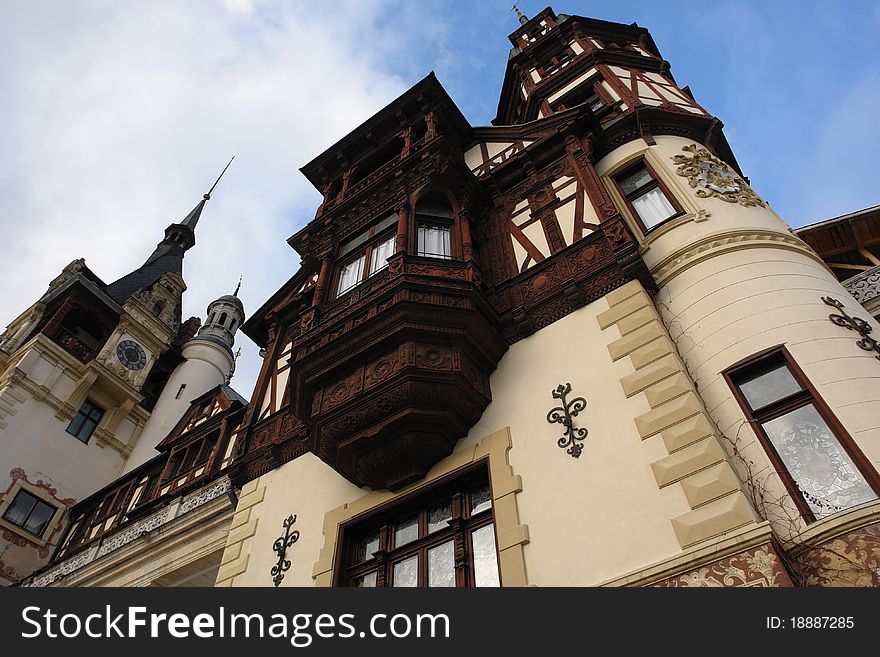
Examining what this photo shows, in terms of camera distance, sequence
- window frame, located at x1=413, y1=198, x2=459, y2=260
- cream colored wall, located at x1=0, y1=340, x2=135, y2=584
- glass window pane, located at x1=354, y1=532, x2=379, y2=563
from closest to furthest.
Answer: glass window pane, located at x1=354, y1=532, x2=379, y2=563, window frame, located at x1=413, y1=198, x2=459, y2=260, cream colored wall, located at x1=0, y1=340, x2=135, y2=584

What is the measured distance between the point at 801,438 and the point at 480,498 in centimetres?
363

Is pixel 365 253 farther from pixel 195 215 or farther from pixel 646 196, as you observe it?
pixel 195 215

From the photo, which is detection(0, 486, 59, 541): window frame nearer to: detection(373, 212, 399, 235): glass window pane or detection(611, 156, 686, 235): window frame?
detection(373, 212, 399, 235): glass window pane

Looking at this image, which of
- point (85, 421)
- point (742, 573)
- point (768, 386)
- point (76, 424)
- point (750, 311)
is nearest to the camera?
point (742, 573)

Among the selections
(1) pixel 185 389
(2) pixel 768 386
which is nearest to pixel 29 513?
(1) pixel 185 389

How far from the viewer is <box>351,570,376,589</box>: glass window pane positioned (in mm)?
8117

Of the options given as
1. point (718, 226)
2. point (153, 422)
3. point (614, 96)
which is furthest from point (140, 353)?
point (718, 226)

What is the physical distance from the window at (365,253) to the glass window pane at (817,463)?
6.74 meters

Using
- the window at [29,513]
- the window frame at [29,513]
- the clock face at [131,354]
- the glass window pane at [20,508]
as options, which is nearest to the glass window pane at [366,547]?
the window frame at [29,513]

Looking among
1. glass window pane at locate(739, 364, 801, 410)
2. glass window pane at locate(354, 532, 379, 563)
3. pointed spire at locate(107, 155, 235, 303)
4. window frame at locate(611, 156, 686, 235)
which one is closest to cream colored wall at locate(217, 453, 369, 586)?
glass window pane at locate(354, 532, 379, 563)

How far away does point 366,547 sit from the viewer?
8.66 m

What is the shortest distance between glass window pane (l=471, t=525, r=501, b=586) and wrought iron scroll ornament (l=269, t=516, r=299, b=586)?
2990mm

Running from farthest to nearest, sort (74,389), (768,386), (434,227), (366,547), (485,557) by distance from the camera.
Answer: (74,389) < (434,227) < (366,547) < (485,557) < (768,386)
